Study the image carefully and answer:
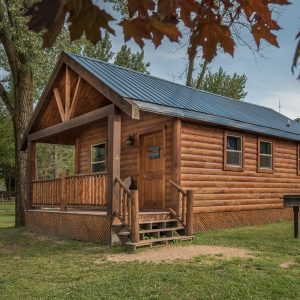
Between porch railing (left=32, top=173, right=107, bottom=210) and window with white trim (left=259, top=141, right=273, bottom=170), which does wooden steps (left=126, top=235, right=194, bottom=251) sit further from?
window with white trim (left=259, top=141, right=273, bottom=170)

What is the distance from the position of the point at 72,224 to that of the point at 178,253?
434 centimetres

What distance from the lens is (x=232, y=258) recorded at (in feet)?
25.1

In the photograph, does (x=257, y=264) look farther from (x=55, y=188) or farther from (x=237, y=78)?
(x=237, y=78)

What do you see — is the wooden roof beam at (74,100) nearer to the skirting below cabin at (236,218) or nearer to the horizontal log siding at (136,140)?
the horizontal log siding at (136,140)

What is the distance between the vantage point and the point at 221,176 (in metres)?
13.1

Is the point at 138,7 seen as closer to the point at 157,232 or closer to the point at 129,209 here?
the point at 129,209

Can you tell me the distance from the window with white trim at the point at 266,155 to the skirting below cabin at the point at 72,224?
6561 mm

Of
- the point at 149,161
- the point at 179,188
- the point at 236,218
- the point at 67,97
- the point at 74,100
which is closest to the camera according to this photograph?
the point at 179,188

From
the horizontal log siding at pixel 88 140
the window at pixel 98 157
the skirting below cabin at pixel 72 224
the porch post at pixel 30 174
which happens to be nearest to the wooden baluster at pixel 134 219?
the skirting below cabin at pixel 72 224

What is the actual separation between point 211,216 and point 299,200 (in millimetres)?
3196

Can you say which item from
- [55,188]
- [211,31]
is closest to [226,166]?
[55,188]

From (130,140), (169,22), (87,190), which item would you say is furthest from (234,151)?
(169,22)

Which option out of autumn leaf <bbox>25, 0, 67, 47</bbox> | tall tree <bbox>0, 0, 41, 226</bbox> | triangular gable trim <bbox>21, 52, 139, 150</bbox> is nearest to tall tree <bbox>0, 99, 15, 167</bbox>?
tall tree <bbox>0, 0, 41, 226</bbox>

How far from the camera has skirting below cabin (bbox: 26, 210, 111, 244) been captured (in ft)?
34.5
